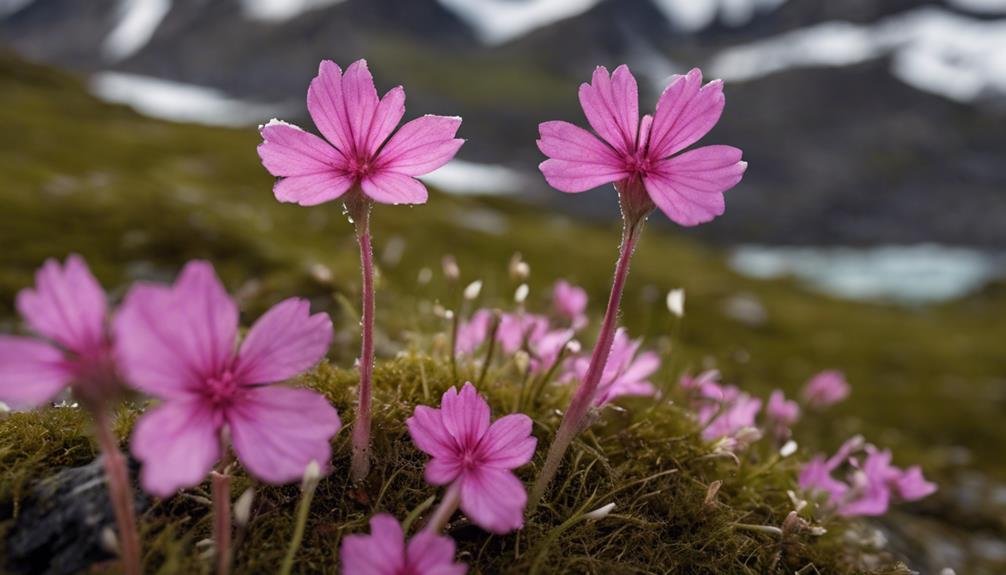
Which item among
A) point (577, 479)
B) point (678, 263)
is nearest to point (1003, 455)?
point (577, 479)

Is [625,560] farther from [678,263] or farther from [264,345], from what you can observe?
[678,263]

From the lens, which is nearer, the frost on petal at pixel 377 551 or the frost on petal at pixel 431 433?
the frost on petal at pixel 377 551

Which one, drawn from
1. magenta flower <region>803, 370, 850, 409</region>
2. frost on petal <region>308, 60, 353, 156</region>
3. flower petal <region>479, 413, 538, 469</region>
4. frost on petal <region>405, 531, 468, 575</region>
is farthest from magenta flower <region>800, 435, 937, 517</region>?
frost on petal <region>308, 60, 353, 156</region>

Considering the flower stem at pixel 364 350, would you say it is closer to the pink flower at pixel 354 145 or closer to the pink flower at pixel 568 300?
the pink flower at pixel 354 145

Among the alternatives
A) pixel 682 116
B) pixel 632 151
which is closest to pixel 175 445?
pixel 632 151

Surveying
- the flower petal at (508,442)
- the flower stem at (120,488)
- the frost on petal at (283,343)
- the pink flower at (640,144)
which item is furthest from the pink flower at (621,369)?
Result: the flower stem at (120,488)

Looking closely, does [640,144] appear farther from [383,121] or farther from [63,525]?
[63,525]
